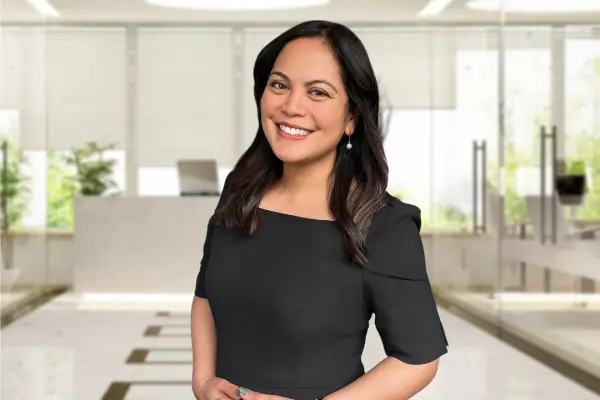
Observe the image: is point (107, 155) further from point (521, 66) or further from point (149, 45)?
point (521, 66)

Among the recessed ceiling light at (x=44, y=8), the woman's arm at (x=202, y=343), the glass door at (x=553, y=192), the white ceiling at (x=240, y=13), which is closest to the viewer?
the woman's arm at (x=202, y=343)

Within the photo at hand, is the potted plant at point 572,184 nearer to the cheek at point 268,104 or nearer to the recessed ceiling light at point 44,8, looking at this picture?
the cheek at point 268,104

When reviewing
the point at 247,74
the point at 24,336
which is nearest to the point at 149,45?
the point at 247,74

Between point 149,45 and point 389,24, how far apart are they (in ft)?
10.1

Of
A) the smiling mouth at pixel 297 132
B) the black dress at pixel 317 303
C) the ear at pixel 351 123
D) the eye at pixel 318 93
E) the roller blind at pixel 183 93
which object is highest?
the roller blind at pixel 183 93

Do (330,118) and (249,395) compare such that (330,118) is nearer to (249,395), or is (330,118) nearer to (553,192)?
(249,395)

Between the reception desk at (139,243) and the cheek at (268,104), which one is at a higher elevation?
the cheek at (268,104)

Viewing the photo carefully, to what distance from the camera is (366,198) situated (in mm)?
1211

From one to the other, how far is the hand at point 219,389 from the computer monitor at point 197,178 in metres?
8.43

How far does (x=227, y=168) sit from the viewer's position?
455 inches

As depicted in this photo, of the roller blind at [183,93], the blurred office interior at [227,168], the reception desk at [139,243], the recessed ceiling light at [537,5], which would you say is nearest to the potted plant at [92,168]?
the blurred office interior at [227,168]

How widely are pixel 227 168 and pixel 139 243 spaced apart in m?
2.42

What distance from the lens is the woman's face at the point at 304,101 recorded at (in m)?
1.18

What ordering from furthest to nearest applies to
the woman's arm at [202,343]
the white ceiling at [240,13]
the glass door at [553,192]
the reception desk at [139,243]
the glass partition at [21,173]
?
the white ceiling at [240,13]
the reception desk at [139,243]
the glass partition at [21,173]
the glass door at [553,192]
the woman's arm at [202,343]
